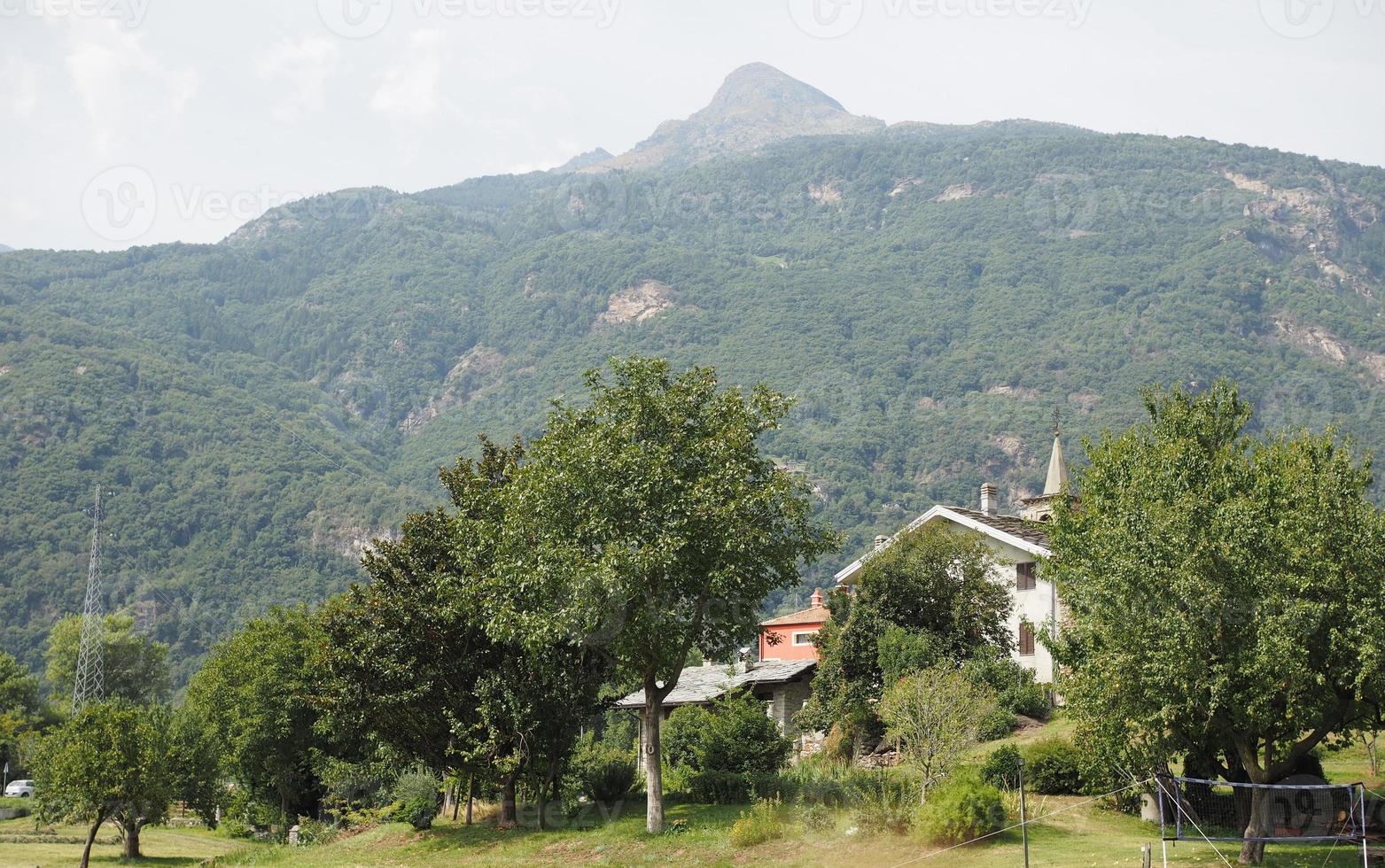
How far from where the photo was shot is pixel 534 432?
188m

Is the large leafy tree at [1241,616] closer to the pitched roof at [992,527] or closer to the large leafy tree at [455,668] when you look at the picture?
the large leafy tree at [455,668]

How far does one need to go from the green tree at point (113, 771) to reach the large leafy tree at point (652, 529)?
53.0ft

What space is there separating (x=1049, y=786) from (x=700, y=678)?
26.5m

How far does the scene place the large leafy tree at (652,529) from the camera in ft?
89.9

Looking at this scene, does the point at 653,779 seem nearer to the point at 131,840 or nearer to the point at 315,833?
the point at 315,833

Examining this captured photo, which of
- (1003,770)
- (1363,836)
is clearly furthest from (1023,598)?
(1363,836)

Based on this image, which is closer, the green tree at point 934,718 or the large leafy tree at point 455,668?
the green tree at point 934,718

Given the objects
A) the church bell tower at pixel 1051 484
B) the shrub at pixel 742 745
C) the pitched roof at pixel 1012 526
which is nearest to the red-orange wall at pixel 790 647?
the pitched roof at pixel 1012 526

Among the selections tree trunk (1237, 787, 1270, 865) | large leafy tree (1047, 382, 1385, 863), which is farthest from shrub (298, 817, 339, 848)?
tree trunk (1237, 787, 1270, 865)

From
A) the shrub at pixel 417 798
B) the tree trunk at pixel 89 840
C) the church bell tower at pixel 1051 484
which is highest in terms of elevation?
the church bell tower at pixel 1051 484

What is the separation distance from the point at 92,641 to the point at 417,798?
7195 cm

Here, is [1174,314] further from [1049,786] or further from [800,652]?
[1049,786]

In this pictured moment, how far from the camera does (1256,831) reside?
20.4m

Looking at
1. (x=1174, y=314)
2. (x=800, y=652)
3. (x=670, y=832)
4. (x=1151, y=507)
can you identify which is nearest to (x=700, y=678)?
(x=800, y=652)
